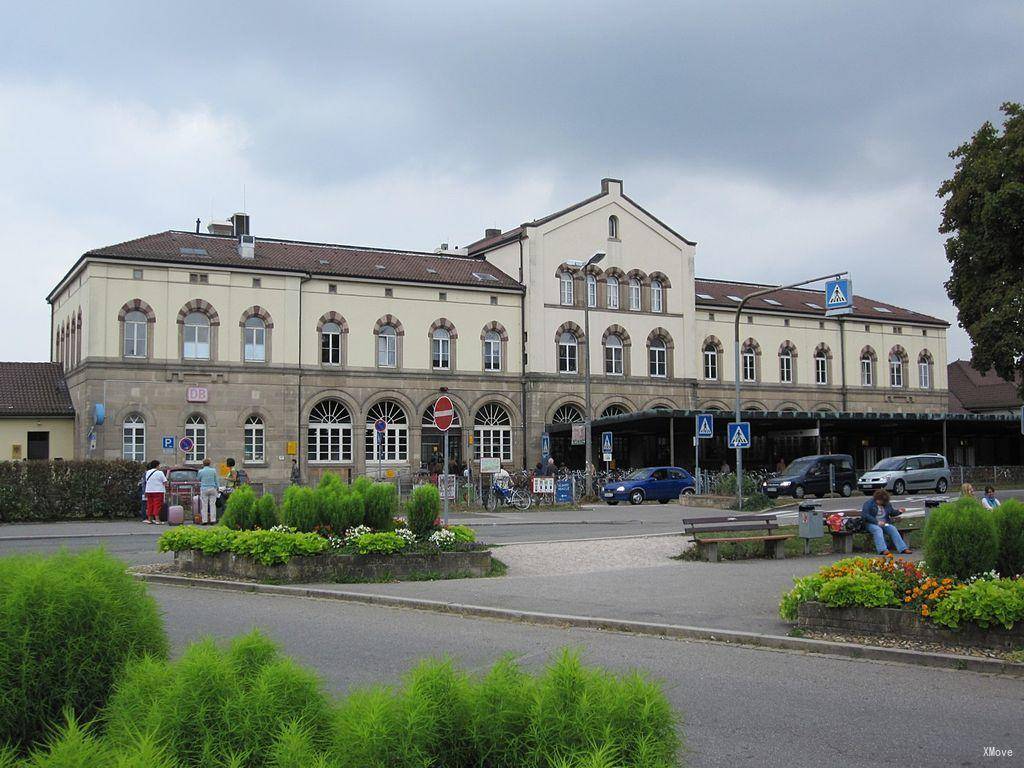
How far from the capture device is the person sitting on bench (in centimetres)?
1794

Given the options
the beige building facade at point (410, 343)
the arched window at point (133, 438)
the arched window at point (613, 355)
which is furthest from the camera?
the arched window at point (613, 355)

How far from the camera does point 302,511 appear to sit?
1552cm

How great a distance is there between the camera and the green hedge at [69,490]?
26578 mm

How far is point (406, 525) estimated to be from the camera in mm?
16219

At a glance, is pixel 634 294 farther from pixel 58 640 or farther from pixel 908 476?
pixel 58 640

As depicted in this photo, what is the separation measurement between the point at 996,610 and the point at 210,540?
1076cm

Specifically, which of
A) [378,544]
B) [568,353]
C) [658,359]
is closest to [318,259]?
[568,353]

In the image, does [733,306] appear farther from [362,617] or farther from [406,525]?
[362,617]

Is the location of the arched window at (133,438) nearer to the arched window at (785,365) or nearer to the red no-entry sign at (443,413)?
the red no-entry sign at (443,413)

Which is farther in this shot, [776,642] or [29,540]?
[29,540]

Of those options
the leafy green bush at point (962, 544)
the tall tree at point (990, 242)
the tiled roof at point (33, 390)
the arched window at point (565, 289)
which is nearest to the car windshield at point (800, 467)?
the tall tree at point (990, 242)

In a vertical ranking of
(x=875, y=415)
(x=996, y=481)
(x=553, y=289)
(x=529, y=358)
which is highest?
(x=553, y=289)

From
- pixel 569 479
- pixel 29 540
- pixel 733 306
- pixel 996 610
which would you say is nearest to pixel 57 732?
pixel 996 610

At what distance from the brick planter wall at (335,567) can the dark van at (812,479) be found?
86.0ft
